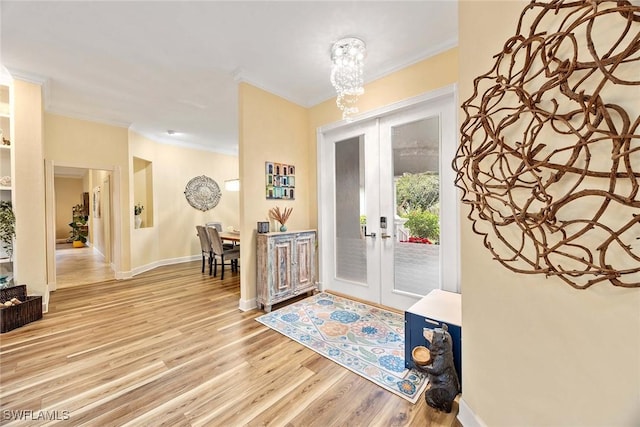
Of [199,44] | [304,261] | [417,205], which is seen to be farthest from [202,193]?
[417,205]

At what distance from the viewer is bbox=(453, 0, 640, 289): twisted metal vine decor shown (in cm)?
69

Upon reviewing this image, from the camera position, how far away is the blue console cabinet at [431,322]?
5.33ft

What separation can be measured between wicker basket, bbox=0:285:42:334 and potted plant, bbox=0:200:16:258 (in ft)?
1.56

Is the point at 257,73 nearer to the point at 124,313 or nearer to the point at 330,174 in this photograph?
the point at 330,174

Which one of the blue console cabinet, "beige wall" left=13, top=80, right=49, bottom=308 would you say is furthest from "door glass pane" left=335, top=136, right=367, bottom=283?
"beige wall" left=13, top=80, right=49, bottom=308

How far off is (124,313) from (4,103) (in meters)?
2.92

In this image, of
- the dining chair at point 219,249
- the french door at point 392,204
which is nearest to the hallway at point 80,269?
the dining chair at point 219,249

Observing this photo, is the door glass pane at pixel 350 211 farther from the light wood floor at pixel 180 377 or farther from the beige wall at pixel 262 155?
the light wood floor at pixel 180 377

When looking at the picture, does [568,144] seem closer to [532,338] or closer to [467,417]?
[532,338]

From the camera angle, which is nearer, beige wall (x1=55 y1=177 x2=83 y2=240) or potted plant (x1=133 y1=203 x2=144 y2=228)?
potted plant (x1=133 y1=203 x2=144 y2=228)

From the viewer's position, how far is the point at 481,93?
1.18 meters

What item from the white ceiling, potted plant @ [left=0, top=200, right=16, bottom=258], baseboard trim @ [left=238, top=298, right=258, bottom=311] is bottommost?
baseboard trim @ [left=238, top=298, right=258, bottom=311]

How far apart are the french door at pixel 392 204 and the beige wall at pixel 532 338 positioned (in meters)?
1.35

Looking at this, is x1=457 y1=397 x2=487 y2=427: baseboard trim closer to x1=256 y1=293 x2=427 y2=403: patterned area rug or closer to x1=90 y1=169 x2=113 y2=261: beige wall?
x1=256 y1=293 x2=427 y2=403: patterned area rug
